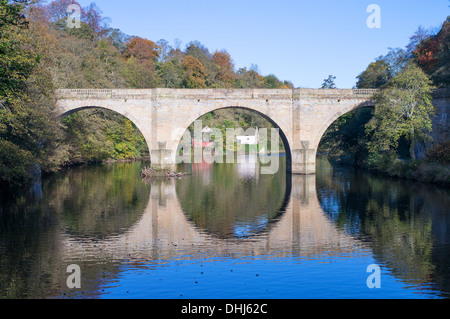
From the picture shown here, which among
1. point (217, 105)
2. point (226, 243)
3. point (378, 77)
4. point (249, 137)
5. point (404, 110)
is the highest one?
point (378, 77)

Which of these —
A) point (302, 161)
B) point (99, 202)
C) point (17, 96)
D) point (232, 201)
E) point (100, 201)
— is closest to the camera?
point (17, 96)

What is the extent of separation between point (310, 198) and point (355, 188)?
4774 mm

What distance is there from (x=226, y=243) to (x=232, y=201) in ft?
26.5

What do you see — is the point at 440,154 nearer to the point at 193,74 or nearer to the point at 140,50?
the point at 193,74

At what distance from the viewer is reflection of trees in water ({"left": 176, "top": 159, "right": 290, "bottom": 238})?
15.8 m

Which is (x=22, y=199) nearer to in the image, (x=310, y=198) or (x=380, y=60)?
(x=310, y=198)

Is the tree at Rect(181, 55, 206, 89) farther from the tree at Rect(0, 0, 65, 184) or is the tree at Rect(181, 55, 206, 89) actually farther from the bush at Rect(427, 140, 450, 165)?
the bush at Rect(427, 140, 450, 165)

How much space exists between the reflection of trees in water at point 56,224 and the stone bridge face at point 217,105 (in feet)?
17.3

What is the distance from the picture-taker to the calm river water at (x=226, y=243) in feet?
31.8

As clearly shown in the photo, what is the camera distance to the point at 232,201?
70.2 feet

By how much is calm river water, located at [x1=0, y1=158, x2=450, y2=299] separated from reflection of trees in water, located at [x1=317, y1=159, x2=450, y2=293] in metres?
0.05

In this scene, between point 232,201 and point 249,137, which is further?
point 249,137

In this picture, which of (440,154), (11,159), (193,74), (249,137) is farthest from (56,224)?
A: (193,74)

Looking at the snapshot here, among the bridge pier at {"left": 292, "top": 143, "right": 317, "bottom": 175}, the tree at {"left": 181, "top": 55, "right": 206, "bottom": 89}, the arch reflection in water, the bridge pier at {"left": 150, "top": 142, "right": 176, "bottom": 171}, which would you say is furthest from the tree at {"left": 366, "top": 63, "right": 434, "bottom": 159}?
the tree at {"left": 181, "top": 55, "right": 206, "bottom": 89}
